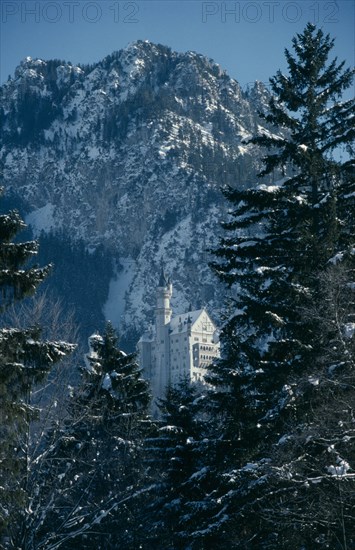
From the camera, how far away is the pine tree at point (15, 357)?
753 inches

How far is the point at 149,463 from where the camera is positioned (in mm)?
30734

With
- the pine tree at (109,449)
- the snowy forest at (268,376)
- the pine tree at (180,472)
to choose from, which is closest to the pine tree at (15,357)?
the snowy forest at (268,376)

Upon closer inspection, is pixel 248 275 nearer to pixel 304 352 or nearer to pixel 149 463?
pixel 304 352

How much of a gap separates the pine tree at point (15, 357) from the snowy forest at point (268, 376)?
0.12ft

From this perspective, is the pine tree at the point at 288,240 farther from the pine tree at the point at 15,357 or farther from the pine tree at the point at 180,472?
the pine tree at the point at 15,357

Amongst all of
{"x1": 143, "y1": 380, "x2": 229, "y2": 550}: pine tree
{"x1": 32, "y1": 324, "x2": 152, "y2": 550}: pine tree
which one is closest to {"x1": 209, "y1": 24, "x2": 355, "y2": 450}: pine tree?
{"x1": 143, "y1": 380, "x2": 229, "y2": 550}: pine tree

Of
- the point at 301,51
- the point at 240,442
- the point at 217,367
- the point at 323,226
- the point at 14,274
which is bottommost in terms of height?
the point at 240,442

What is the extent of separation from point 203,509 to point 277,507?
5.71m

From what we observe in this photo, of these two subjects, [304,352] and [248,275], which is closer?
[304,352]

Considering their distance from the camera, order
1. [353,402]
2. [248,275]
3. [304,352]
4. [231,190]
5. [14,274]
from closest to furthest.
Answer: [353,402] < [14,274] < [304,352] < [248,275] < [231,190]

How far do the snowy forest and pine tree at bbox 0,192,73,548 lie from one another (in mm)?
36

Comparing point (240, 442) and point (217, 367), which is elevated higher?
point (217, 367)

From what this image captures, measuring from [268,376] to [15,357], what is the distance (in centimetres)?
660

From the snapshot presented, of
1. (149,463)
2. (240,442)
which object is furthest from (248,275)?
(149,463)
